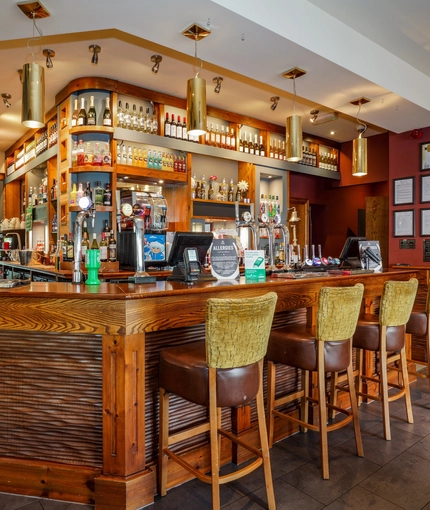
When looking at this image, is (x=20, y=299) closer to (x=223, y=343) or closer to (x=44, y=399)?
(x=44, y=399)

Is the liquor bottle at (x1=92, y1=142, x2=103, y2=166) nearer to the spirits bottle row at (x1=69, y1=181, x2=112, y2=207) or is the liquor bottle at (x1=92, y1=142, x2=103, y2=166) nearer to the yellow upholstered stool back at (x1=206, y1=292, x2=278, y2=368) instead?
the spirits bottle row at (x1=69, y1=181, x2=112, y2=207)

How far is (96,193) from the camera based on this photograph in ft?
16.0

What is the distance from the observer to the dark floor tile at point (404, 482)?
209 centimetres

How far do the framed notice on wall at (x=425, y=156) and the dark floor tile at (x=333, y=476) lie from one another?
4.01 m

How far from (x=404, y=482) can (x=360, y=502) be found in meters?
0.35

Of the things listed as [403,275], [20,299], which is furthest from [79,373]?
[403,275]

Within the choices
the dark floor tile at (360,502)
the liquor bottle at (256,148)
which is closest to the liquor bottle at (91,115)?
the liquor bottle at (256,148)

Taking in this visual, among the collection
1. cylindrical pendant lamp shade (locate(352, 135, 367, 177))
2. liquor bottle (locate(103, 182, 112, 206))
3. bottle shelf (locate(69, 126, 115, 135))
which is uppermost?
bottle shelf (locate(69, 126, 115, 135))

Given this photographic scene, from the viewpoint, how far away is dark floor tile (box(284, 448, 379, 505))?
216cm

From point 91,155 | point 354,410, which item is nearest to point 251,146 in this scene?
point 91,155

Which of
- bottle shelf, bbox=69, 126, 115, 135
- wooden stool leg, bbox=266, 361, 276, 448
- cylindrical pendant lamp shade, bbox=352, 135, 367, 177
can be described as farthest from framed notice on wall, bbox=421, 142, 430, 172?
wooden stool leg, bbox=266, 361, 276, 448

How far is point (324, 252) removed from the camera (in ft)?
26.7

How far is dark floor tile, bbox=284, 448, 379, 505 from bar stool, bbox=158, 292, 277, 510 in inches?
12.0

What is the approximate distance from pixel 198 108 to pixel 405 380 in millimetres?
2589
